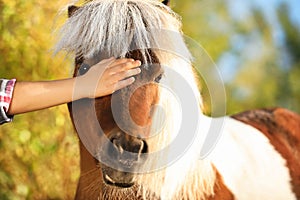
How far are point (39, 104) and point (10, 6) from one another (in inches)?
A: 77.1

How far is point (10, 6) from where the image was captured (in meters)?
3.63

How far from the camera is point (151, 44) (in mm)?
2033

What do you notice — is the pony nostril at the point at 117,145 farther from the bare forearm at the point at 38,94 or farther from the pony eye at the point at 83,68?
the pony eye at the point at 83,68

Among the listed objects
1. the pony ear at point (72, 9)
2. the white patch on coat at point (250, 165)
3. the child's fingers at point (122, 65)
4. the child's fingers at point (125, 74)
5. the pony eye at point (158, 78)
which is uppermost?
the child's fingers at point (122, 65)

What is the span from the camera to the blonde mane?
2.01m

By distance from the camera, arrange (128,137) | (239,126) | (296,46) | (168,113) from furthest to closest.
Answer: (296,46) → (239,126) → (168,113) → (128,137)

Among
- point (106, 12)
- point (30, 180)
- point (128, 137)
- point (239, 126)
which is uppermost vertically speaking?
point (106, 12)

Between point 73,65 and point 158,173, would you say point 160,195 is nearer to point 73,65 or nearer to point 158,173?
point 158,173

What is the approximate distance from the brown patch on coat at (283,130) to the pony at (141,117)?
0.60m

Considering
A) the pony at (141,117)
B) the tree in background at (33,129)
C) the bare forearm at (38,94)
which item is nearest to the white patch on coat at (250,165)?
the pony at (141,117)

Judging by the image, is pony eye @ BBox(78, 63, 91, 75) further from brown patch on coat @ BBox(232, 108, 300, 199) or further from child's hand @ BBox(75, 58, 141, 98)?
brown patch on coat @ BBox(232, 108, 300, 199)

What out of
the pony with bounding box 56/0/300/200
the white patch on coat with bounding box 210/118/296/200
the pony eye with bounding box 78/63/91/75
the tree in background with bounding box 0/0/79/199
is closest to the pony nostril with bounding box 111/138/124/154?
the pony with bounding box 56/0/300/200

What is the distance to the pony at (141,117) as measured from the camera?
1.89m

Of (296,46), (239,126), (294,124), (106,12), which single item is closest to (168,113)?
(106,12)
